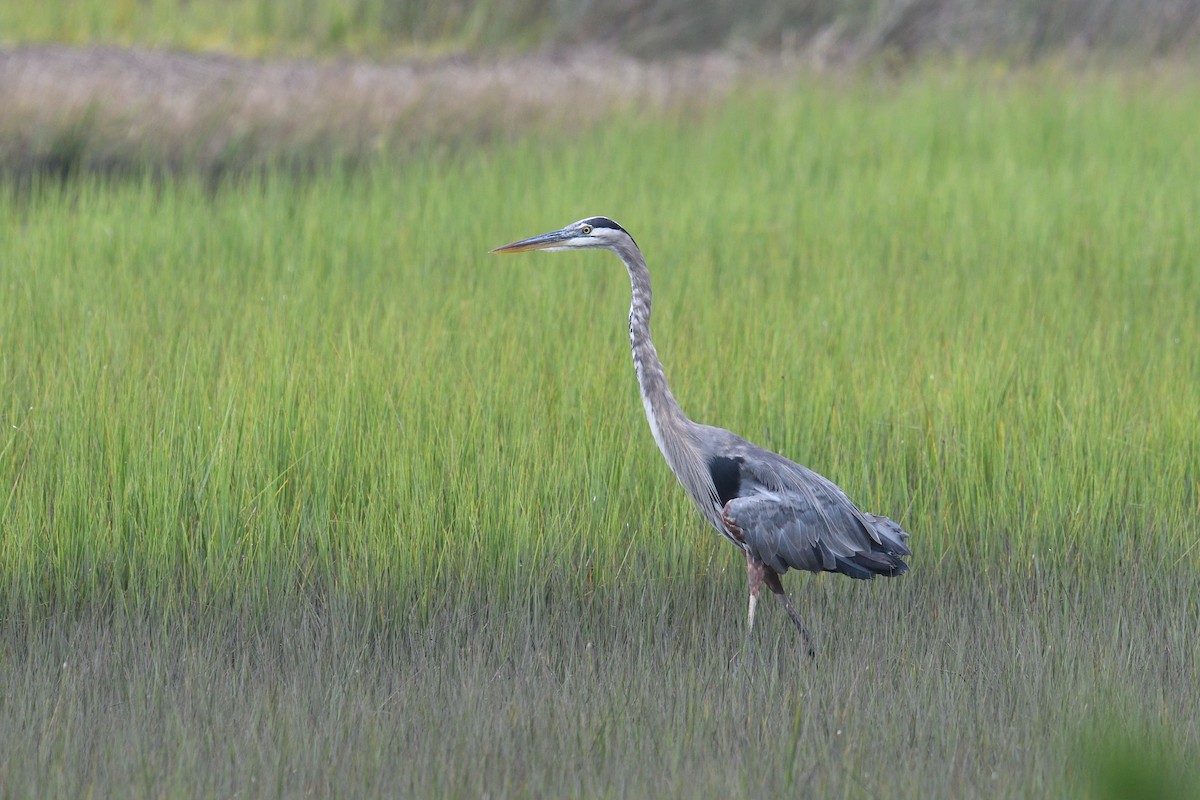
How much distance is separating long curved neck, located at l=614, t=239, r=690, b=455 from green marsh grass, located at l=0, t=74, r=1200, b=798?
430mm

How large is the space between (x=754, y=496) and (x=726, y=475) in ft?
0.44

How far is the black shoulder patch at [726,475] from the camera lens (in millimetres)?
4008

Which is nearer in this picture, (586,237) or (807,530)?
(807,530)

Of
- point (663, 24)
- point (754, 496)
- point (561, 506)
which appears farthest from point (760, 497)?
point (663, 24)

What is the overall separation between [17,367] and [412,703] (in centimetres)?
271

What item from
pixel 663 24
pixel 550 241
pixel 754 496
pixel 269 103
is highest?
pixel 663 24

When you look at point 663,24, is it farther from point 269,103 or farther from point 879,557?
point 879,557

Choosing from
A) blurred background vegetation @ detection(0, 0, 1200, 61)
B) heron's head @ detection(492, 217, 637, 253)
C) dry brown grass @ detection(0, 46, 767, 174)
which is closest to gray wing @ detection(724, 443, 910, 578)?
heron's head @ detection(492, 217, 637, 253)

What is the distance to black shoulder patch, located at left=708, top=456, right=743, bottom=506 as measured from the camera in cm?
401

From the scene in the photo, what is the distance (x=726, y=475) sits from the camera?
13.2ft

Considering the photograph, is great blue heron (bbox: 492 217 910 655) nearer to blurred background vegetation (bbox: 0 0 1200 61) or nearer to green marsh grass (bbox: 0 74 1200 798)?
green marsh grass (bbox: 0 74 1200 798)

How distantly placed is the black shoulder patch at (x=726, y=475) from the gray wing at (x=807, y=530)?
0.05 metres

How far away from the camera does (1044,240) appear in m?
7.53

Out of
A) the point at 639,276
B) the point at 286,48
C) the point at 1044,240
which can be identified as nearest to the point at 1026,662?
the point at 639,276
